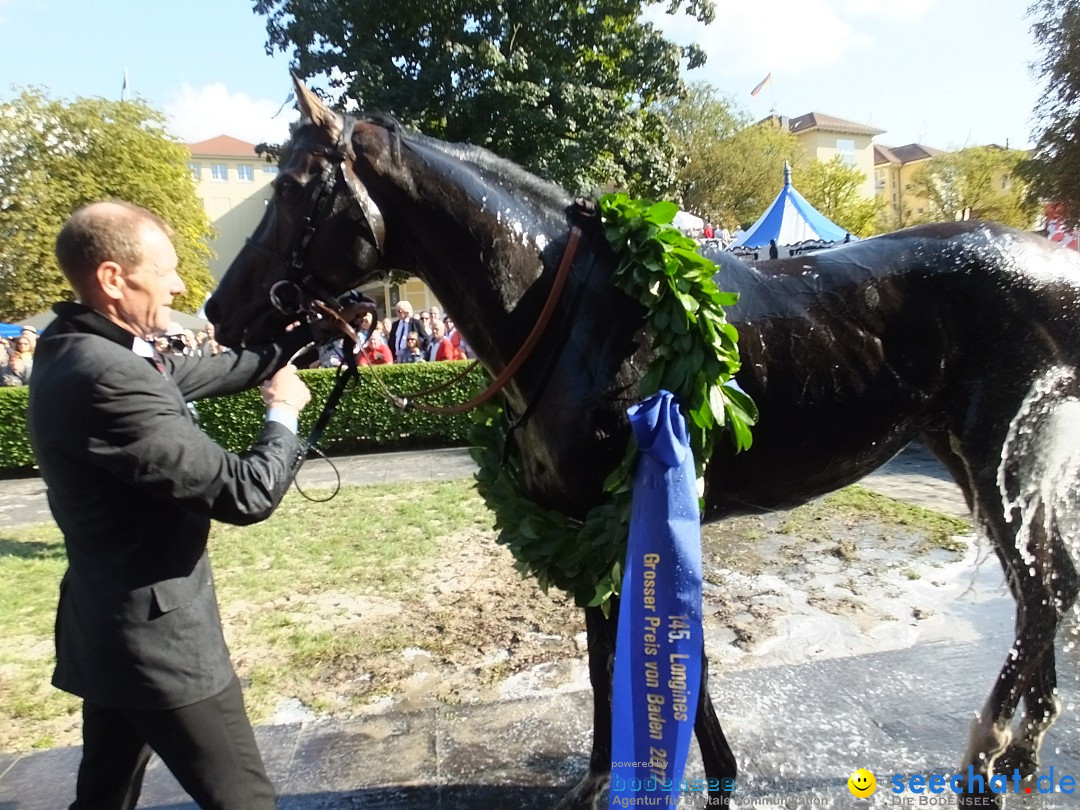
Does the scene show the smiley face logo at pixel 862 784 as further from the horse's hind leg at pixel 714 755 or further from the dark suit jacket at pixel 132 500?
the dark suit jacket at pixel 132 500

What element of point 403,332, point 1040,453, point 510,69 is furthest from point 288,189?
point 510,69

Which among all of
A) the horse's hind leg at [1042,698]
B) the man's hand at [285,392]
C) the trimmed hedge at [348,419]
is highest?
the man's hand at [285,392]

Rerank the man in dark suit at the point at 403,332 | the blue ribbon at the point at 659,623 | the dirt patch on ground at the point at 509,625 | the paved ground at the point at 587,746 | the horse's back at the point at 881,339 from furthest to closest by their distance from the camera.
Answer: the man in dark suit at the point at 403,332
the dirt patch on ground at the point at 509,625
the paved ground at the point at 587,746
the horse's back at the point at 881,339
the blue ribbon at the point at 659,623

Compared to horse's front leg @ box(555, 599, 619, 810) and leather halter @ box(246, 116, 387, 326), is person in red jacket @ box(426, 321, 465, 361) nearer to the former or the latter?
horse's front leg @ box(555, 599, 619, 810)

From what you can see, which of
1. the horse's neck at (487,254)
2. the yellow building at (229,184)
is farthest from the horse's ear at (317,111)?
the yellow building at (229,184)

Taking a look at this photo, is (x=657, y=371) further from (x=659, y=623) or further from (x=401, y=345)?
(x=401, y=345)

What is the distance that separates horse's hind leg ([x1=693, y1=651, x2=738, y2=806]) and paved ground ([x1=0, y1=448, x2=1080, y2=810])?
26 centimetres

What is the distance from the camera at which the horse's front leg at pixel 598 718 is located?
2510 millimetres

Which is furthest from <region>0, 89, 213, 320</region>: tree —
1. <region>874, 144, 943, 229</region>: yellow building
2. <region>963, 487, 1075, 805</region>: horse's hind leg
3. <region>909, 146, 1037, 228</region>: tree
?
<region>874, 144, 943, 229</region>: yellow building

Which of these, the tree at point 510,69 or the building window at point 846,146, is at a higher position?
the building window at point 846,146

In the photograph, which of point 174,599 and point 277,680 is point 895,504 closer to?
point 277,680

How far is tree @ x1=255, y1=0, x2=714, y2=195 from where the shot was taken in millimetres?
13664

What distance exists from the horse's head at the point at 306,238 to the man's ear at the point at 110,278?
1.49 feet

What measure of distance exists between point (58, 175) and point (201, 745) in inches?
972
